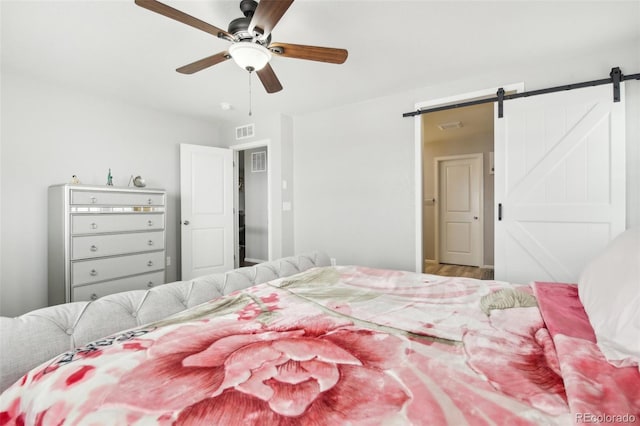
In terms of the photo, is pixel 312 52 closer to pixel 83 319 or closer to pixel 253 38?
pixel 253 38

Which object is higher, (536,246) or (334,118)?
(334,118)

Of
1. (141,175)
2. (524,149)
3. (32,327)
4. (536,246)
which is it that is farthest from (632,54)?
(141,175)

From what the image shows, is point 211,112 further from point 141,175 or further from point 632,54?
point 632,54

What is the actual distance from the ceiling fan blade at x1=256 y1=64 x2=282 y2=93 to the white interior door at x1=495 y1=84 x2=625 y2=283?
2239mm

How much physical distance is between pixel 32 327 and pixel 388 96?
12.3 ft

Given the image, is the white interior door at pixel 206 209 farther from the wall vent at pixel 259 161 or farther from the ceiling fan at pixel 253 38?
the ceiling fan at pixel 253 38

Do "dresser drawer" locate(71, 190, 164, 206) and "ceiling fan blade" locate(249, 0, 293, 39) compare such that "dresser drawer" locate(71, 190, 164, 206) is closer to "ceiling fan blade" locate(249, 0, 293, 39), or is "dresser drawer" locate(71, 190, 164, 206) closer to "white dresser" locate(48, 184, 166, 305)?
"white dresser" locate(48, 184, 166, 305)

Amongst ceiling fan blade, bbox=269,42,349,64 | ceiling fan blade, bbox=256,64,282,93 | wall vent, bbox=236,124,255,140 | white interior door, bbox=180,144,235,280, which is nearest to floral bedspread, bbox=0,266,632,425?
ceiling fan blade, bbox=269,42,349,64

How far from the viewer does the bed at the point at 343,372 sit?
66 cm

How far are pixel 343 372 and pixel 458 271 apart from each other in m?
5.21

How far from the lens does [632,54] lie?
258cm

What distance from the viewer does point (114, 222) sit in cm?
330

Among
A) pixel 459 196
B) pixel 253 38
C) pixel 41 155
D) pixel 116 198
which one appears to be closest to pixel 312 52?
pixel 253 38

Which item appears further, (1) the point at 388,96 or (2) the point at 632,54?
(1) the point at 388,96
